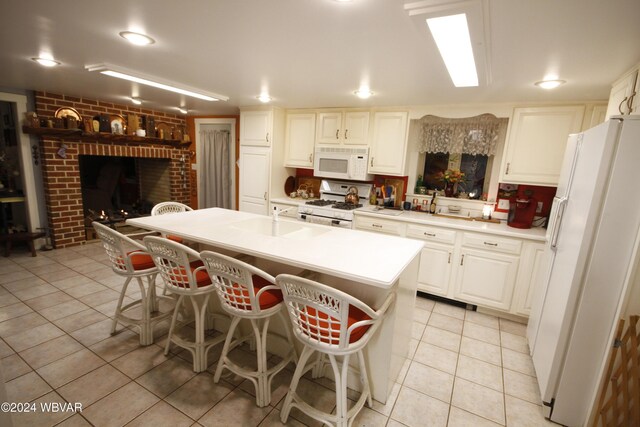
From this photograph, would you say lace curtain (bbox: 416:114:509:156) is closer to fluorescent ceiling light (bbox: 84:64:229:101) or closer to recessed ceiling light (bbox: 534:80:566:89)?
recessed ceiling light (bbox: 534:80:566:89)

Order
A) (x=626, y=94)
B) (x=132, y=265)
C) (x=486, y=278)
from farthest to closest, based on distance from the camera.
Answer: (x=486, y=278)
(x=132, y=265)
(x=626, y=94)

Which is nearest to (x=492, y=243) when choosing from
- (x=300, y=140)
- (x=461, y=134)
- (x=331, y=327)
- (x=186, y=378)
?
(x=461, y=134)

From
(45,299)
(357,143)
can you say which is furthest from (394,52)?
(45,299)

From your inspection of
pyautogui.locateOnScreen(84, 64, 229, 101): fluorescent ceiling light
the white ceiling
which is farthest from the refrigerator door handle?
pyautogui.locateOnScreen(84, 64, 229, 101): fluorescent ceiling light

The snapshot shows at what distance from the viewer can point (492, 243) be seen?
2.86 meters

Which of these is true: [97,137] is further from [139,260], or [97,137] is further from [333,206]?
[333,206]

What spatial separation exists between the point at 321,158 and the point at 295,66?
1749 millimetres

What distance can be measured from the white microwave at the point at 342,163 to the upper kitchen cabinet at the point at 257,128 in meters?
0.75

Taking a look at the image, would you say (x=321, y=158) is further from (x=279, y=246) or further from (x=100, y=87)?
(x=100, y=87)

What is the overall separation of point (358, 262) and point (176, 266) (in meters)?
1.16

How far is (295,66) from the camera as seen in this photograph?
233cm

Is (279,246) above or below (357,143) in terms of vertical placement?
below

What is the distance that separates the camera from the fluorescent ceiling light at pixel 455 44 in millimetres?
1442

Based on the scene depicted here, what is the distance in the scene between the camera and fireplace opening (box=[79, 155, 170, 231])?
507cm
